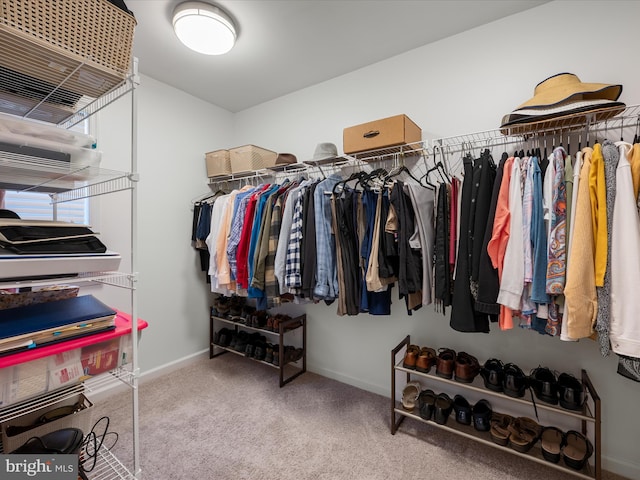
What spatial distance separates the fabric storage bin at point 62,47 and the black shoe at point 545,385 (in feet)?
7.65

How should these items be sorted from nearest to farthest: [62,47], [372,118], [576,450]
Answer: [62,47] → [576,450] → [372,118]

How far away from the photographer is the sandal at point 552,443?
4.83 feet

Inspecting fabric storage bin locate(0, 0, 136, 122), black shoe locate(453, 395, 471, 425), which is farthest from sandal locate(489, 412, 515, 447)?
fabric storage bin locate(0, 0, 136, 122)

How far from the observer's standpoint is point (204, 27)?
1776mm

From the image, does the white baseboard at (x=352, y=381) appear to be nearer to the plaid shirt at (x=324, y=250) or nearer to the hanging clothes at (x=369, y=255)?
the hanging clothes at (x=369, y=255)

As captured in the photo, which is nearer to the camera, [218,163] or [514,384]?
[514,384]

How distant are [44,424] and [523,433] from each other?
7.52 ft

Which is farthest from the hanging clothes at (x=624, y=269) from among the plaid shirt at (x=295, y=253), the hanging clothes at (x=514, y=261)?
the plaid shirt at (x=295, y=253)

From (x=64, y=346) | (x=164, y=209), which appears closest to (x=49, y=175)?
(x=64, y=346)

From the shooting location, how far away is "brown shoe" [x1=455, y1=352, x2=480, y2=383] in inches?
67.4

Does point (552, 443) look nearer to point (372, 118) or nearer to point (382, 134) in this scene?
point (382, 134)

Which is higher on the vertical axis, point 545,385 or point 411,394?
point 545,385

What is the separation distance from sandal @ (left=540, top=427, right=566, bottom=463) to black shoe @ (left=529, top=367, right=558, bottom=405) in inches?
8.4

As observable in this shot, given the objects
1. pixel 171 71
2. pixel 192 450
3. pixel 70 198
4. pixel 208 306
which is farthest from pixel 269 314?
pixel 171 71
